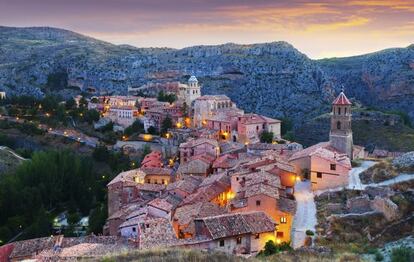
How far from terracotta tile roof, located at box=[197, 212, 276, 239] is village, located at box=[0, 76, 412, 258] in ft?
0.16

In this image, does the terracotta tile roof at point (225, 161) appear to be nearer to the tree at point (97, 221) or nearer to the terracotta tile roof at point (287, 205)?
the tree at point (97, 221)

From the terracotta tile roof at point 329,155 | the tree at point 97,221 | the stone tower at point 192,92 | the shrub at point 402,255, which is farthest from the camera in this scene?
the stone tower at point 192,92

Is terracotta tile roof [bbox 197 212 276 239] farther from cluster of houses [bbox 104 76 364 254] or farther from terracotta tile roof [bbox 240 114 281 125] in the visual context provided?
terracotta tile roof [bbox 240 114 281 125]

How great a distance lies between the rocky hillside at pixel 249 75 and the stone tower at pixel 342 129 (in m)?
58.2

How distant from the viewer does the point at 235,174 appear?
34.8 m

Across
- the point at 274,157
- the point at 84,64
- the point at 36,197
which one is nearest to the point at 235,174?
the point at 274,157

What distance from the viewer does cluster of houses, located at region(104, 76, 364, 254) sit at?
2442cm

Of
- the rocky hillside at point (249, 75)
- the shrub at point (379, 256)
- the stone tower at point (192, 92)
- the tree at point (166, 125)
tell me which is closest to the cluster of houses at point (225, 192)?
the shrub at point (379, 256)

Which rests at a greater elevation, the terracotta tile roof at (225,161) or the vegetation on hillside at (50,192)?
the terracotta tile roof at (225,161)

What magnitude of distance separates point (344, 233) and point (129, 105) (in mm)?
57963

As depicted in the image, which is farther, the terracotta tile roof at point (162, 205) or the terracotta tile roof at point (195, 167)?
the terracotta tile roof at point (195, 167)

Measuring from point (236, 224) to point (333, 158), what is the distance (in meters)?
11.0

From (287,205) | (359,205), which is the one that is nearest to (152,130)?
(287,205)

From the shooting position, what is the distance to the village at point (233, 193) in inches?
963
